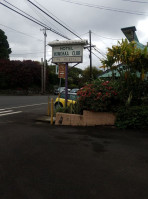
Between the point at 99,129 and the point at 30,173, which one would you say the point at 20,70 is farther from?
the point at 30,173

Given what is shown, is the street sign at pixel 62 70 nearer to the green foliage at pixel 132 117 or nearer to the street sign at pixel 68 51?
the street sign at pixel 68 51

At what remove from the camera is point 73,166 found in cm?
A: 320

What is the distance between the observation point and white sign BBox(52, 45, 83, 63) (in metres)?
7.60

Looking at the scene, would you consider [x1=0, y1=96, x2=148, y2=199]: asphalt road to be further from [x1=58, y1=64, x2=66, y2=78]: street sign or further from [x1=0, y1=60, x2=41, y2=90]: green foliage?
[x1=0, y1=60, x2=41, y2=90]: green foliage

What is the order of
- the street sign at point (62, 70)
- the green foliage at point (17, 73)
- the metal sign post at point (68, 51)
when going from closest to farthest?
the metal sign post at point (68, 51) < the street sign at point (62, 70) < the green foliage at point (17, 73)

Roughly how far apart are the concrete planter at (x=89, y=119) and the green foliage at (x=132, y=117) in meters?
0.28

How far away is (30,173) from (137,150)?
2505mm

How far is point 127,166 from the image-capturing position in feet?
10.5

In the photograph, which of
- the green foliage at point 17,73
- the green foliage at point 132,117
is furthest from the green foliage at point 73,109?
the green foliage at point 17,73

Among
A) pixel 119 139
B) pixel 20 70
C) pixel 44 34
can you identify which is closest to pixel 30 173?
pixel 119 139

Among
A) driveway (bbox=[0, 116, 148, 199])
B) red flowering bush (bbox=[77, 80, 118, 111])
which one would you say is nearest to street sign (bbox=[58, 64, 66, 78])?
red flowering bush (bbox=[77, 80, 118, 111])

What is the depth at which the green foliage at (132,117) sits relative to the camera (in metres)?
5.90

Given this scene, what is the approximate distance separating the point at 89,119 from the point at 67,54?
3.17 meters

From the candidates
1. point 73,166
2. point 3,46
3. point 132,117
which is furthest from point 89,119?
point 3,46
